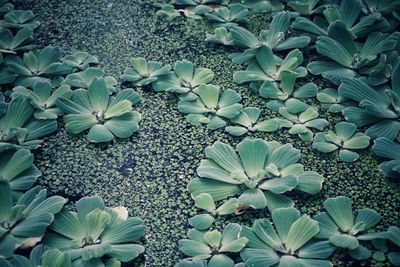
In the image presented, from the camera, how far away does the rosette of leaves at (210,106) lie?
4.82 ft

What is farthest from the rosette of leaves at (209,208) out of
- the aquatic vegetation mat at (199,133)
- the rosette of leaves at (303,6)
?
the rosette of leaves at (303,6)

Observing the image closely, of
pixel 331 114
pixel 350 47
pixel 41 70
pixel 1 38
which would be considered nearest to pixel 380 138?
pixel 331 114

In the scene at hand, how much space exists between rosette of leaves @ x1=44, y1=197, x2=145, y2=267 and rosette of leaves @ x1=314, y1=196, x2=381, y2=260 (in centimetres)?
48

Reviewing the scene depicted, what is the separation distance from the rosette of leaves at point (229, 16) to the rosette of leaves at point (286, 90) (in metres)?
0.35

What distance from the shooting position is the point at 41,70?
5.22ft

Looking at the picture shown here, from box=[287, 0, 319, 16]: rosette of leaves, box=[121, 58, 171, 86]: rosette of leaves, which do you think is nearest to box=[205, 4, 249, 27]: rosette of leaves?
box=[287, 0, 319, 16]: rosette of leaves

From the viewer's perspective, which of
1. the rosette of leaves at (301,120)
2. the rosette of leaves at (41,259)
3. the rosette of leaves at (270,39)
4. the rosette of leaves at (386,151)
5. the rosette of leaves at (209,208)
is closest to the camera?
the rosette of leaves at (41,259)

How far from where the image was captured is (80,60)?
1643 mm

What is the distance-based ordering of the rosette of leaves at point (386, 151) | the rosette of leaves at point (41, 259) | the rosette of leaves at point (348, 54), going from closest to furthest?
the rosette of leaves at point (41, 259), the rosette of leaves at point (386, 151), the rosette of leaves at point (348, 54)

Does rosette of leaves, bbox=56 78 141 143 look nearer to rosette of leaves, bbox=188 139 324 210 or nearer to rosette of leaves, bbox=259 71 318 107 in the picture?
rosette of leaves, bbox=188 139 324 210

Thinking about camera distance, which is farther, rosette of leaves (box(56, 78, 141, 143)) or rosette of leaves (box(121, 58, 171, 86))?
rosette of leaves (box(121, 58, 171, 86))

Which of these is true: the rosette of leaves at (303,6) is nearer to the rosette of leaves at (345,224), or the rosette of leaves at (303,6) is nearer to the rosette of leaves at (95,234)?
the rosette of leaves at (345,224)

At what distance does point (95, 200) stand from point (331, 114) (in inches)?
31.5

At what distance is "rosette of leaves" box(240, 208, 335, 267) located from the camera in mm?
1115
